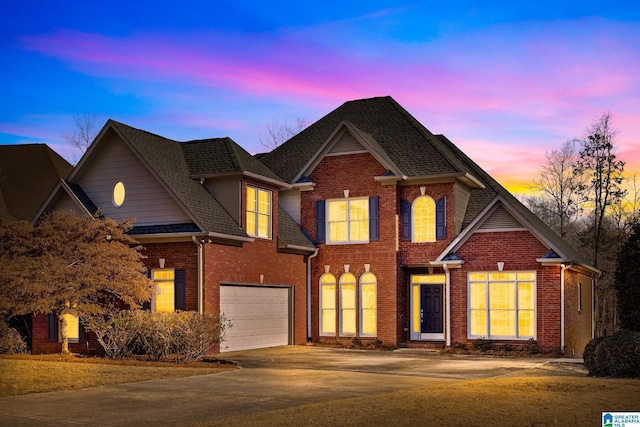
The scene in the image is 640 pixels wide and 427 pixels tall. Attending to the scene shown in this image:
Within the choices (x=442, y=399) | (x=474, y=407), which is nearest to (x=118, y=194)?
(x=442, y=399)

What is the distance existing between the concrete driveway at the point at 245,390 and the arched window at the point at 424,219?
6804mm

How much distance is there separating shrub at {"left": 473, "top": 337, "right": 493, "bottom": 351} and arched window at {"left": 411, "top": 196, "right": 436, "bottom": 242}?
14.5ft

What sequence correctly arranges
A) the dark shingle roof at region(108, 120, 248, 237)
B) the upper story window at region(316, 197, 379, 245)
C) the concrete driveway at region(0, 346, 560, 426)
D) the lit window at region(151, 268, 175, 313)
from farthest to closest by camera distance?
the upper story window at region(316, 197, 379, 245)
the lit window at region(151, 268, 175, 313)
the dark shingle roof at region(108, 120, 248, 237)
the concrete driveway at region(0, 346, 560, 426)

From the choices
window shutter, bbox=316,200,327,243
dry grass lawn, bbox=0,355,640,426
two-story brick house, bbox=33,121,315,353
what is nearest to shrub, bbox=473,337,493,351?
two-story brick house, bbox=33,121,315,353

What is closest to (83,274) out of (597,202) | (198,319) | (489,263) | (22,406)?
(198,319)

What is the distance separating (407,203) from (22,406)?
1976 cm

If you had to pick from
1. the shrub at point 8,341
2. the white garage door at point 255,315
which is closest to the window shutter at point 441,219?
the white garage door at point 255,315

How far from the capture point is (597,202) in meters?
49.8

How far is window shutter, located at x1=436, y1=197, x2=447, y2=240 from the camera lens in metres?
30.2

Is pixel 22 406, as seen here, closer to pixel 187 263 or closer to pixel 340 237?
pixel 187 263

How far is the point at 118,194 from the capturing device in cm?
2761

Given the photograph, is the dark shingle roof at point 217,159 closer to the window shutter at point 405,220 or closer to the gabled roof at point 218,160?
the gabled roof at point 218,160

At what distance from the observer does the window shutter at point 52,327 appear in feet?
89.9

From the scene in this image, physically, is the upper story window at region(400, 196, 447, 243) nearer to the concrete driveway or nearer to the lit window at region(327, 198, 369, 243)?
the lit window at region(327, 198, 369, 243)
